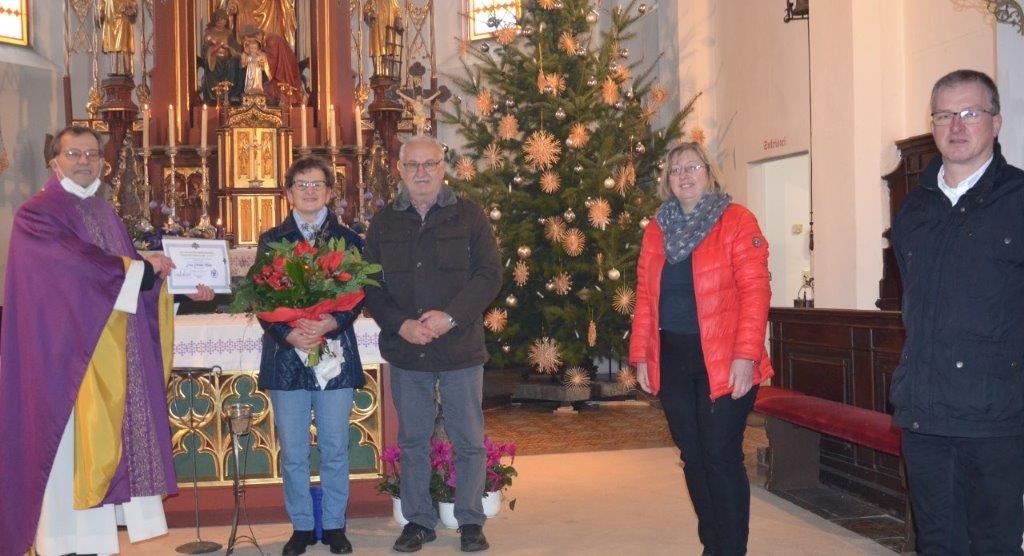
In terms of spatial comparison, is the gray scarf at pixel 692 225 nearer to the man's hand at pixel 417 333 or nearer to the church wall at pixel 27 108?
the man's hand at pixel 417 333

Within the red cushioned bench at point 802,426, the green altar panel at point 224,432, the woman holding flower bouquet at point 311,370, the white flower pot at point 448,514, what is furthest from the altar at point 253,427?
the red cushioned bench at point 802,426

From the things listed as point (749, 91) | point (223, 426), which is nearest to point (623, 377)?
point (749, 91)

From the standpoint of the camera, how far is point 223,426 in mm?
5328

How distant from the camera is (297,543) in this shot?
4.54 m

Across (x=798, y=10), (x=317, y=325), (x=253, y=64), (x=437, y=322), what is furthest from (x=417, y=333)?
(x=798, y=10)

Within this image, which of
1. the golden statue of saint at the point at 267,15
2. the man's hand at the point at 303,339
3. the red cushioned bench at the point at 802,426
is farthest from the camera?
the golden statue of saint at the point at 267,15

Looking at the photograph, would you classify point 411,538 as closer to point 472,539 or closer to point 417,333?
point 472,539

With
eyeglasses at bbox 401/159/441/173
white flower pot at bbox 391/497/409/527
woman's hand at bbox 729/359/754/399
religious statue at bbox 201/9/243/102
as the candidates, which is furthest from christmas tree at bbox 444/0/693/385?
woman's hand at bbox 729/359/754/399

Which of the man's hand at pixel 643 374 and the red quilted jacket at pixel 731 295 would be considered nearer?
the red quilted jacket at pixel 731 295

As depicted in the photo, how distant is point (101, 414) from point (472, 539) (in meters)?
1.66

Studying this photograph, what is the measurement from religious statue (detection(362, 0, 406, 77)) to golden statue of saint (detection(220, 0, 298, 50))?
1683 millimetres

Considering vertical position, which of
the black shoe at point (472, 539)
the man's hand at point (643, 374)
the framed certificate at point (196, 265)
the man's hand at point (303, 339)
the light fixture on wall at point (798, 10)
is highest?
the light fixture on wall at point (798, 10)

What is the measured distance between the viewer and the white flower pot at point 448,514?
4.99 metres

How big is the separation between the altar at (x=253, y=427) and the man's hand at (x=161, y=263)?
30.8 inches
